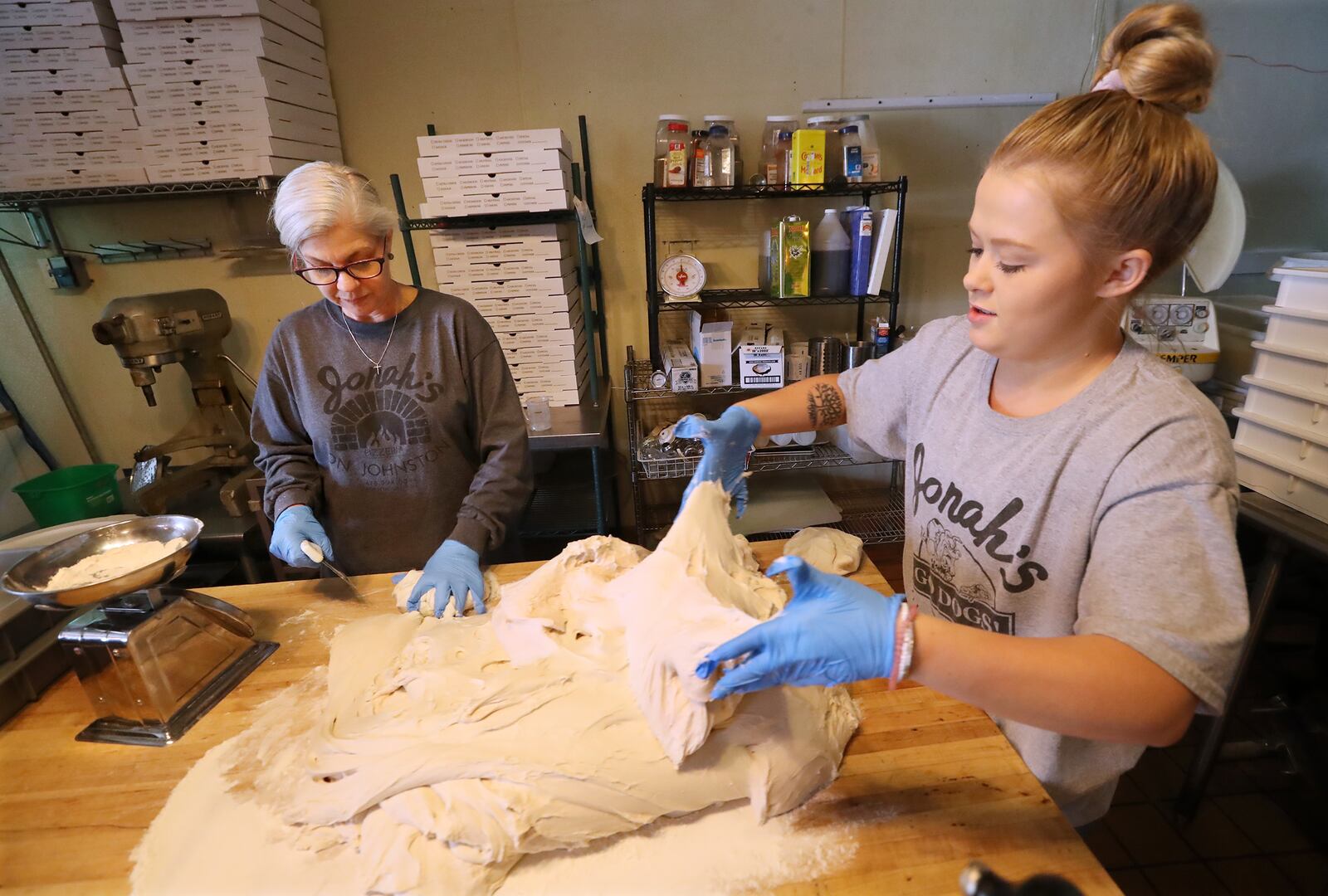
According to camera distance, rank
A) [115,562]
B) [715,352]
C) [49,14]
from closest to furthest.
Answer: [115,562] < [49,14] < [715,352]

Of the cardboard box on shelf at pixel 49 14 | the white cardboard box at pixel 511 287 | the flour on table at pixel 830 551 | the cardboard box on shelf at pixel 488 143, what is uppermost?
the cardboard box on shelf at pixel 49 14

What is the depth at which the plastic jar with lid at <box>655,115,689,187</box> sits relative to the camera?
239 cm

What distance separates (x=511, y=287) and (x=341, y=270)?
1069mm

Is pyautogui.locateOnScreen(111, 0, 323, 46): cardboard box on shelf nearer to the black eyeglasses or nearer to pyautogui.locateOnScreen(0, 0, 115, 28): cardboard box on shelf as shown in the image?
pyautogui.locateOnScreen(0, 0, 115, 28): cardboard box on shelf

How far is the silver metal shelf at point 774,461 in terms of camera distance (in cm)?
263

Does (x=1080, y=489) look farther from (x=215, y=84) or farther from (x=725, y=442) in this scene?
(x=215, y=84)

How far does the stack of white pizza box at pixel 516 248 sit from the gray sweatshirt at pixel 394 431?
0.52m

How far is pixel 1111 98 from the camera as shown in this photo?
2.75ft

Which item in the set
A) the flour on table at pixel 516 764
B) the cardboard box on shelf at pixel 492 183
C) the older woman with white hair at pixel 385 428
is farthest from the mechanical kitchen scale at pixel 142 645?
the cardboard box on shelf at pixel 492 183

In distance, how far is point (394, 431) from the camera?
1.67 metres

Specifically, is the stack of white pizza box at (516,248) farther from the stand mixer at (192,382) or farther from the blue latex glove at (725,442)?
the blue latex glove at (725,442)

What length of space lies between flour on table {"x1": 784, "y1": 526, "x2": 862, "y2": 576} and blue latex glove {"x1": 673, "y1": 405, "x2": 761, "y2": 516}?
325 mm

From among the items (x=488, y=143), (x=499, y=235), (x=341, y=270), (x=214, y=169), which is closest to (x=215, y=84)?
(x=214, y=169)

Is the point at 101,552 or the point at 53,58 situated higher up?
the point at 53,58
